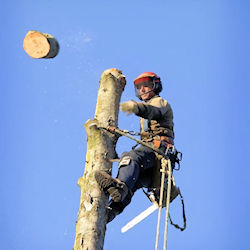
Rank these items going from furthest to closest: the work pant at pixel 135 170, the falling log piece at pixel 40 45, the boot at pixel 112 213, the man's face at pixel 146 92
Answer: the man's face at pixel 146 92
the falling log piece at pixel 40 45
the work pant at pixel 135 170
the boot at pixel 112 213

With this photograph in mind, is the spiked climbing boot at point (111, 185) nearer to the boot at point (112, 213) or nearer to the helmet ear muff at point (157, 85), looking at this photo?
the boot at point (112, 213)

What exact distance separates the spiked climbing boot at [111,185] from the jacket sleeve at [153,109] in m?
0.83

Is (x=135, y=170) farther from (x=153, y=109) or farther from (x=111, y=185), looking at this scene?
(x=153, y=109)

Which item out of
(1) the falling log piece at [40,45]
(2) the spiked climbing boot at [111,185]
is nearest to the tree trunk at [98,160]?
(2) the spiked climbing boot at [111,185]

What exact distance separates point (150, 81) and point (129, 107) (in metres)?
1.10

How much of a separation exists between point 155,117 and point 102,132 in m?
0.81

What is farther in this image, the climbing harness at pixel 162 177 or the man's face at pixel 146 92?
the man's face at pixel 146 92

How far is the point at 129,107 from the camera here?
555cm

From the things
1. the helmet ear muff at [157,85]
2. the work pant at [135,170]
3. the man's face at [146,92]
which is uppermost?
the helmet ear muff at [157,85]

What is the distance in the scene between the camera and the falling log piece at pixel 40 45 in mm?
6148

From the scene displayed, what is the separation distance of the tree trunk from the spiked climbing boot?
76mm

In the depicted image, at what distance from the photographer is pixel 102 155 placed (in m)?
5.46

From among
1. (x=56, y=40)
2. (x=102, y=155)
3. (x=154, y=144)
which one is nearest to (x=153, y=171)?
(x=154, y=144)

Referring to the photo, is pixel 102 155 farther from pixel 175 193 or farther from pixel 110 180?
pixel 175 193
